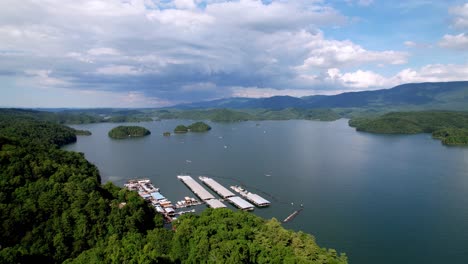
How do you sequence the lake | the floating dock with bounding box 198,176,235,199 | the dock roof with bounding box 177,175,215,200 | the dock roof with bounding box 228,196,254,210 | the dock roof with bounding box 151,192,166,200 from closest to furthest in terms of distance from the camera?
the lake < the dock roof with bounding box 228,196,254,210 < the dock roof with bounding box 151,192,166,200 < the dock roof with bounding box 177,175,215,200 < the floating dock with bounding box 198,176,235,199

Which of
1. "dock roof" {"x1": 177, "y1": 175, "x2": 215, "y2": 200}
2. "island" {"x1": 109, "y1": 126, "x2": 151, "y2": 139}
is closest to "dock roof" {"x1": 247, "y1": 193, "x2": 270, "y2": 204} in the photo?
"dock roof" {"x1": 177, "y1": 175, "x2": 215, "y2": 200}

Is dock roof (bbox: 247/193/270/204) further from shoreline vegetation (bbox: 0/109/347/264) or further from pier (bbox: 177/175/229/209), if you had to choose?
shoreline vegetation (bbox: 0/109/347/264)

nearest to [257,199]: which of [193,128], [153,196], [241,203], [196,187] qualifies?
[241,203]

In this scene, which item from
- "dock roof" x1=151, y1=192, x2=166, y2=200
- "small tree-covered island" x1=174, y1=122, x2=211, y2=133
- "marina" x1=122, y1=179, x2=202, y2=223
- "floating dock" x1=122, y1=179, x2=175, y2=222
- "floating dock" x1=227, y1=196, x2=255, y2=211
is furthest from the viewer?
"small tree-covered island" x1=174, y1=122, x2=211, y2=133

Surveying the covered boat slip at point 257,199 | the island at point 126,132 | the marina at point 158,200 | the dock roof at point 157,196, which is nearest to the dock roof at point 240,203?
the covered boat slip at point 257,199

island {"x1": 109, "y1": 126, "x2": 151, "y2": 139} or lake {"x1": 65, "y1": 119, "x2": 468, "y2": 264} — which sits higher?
island {"x1": 109, "y1": 126, "x2": 151, "y2": 139}

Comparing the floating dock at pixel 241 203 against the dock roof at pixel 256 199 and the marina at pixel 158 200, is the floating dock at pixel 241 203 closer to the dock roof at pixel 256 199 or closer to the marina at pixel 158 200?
the dock roof at pixel 256 199

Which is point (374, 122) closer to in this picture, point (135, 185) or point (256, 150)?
point (256, 150)
